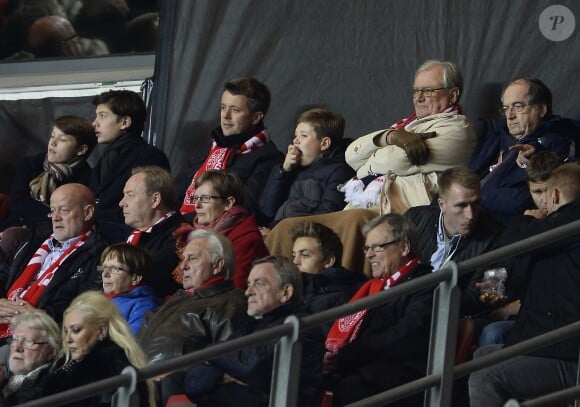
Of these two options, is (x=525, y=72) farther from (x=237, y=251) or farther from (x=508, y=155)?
(x=237, y=251)

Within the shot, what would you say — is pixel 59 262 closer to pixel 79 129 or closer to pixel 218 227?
pixel 218 227

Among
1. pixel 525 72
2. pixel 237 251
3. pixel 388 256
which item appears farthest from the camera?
pixel 525 72

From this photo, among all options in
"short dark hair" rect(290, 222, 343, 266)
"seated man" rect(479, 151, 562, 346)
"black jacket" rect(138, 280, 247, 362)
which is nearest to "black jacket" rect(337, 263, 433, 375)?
"seated man" rect(479, 151, 562, 346)

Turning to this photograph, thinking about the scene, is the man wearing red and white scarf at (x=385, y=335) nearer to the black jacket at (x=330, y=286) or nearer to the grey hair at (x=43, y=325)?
the black jacket at (x=330, y=286)

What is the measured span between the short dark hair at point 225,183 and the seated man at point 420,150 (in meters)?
0.60

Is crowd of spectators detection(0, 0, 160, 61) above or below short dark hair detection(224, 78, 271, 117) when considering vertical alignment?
above

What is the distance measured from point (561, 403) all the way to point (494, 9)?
404 cm

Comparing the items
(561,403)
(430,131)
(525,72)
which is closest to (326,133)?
(430,131)

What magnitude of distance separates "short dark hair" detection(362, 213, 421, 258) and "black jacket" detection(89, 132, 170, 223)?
2.29 m

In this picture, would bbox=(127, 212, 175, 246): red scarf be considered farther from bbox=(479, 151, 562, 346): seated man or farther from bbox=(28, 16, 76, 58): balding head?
bbox=(28, 16, 76, 58): balding head

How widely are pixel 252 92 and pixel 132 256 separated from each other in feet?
5.65

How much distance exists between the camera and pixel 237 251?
332 inches

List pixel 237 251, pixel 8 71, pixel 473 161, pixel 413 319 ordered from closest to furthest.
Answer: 1. pixel 413 319
2. pixel 237 251
3. pixel 473 161
4. pixel 8 71

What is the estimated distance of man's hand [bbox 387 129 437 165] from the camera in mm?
8695
